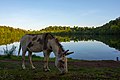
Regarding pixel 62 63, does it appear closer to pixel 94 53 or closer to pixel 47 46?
pixel 47 46

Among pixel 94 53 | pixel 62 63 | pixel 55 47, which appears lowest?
pixel 94 53

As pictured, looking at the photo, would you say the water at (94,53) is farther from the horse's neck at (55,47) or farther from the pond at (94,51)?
the horse's neck at (55,47)

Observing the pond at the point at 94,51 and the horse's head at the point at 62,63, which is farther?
the pond at the point at 94,51

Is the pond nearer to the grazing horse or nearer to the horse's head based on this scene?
the grazing horse

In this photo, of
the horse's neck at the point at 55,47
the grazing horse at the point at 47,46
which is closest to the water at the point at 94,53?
the grazing horse at the point at 47,46

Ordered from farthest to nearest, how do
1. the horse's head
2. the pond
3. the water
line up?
the pond
the water
the horse's head

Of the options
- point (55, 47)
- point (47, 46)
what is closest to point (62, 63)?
point (55, 47)

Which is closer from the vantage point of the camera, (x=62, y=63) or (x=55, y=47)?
(x=62, y=63)

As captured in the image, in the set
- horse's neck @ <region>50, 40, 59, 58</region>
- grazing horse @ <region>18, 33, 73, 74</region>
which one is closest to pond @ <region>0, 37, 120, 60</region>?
grazing horse @ <region>18, 33, 73, 74</region>

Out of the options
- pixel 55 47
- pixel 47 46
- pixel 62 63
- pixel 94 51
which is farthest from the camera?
pixel 94 51

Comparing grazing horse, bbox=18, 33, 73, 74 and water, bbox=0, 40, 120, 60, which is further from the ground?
grazing horse, bbox=18, 33, 73, 74

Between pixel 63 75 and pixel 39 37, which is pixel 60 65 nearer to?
pixel 63 75

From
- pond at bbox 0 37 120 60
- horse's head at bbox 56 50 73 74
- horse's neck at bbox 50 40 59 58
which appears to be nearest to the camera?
horse's head at bbox 56 50 73 74

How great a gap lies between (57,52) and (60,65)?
2.79 ft
